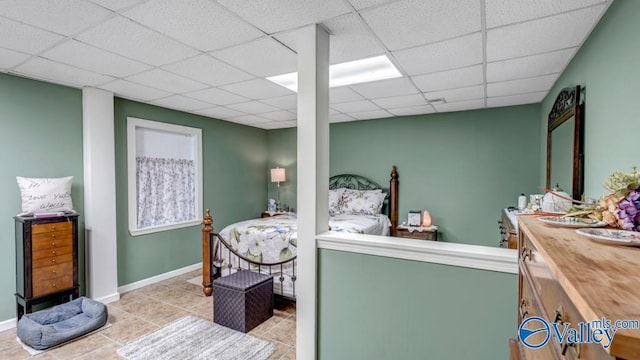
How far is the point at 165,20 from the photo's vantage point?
1876mm

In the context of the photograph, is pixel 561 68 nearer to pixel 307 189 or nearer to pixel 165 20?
pixel 307 189

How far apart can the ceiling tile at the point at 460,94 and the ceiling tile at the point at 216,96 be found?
2313 millimetres

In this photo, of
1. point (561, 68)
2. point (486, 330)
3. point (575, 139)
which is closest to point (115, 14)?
point (486, 330)

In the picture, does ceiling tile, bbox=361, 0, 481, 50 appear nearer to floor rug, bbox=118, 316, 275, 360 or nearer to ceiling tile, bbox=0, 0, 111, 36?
ceiling tile, bbox=0, 0, 111, 36

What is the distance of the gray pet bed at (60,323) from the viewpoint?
2.49 metres

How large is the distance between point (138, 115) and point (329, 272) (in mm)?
3462

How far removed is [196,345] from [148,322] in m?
0.78

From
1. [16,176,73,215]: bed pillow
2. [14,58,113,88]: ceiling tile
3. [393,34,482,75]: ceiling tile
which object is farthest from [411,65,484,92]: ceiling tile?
[16,176,73,215]: bed pillow

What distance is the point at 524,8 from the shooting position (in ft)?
5.64

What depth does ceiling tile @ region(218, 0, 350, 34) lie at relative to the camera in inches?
66.4

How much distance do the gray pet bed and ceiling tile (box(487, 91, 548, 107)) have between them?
4951mm

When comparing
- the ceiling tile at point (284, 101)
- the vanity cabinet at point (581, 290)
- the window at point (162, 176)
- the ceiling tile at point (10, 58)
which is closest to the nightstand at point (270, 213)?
the window at point (162, 176)

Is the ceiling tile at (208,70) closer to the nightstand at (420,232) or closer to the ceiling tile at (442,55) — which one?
the ceiling tile at (442,55)

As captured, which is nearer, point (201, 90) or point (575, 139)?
point (575, 139)
